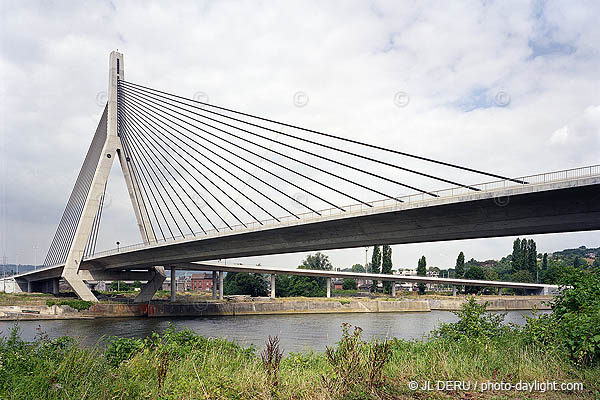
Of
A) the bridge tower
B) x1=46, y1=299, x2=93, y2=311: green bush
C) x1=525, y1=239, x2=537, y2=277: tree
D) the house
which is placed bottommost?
the house

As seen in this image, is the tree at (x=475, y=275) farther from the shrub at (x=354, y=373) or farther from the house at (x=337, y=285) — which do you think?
the shrub at (x=354, y=373)

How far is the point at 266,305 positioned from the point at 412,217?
102 feet

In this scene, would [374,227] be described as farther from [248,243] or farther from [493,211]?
[248,243]

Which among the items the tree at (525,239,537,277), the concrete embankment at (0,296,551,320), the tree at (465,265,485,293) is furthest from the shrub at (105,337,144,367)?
the tree at (525,239,537,277)

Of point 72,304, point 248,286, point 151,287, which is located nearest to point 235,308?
point 151,287

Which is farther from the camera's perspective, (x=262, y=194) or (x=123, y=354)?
(x=262, y=194)

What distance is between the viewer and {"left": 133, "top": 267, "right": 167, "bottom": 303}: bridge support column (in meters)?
45.4

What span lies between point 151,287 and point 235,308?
28.5ft

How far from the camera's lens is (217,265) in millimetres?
51188

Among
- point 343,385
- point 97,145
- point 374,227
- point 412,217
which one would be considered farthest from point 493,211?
point 97,145

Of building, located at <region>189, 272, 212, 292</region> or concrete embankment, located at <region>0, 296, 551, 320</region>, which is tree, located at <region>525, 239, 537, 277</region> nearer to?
concrete embankment, located at <region>0, 296, 551, 320</region>

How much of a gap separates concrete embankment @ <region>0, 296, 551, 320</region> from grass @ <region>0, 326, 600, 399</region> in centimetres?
2131

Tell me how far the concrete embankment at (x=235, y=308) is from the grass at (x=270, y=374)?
2131cm

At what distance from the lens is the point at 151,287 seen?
4666 centimetres
